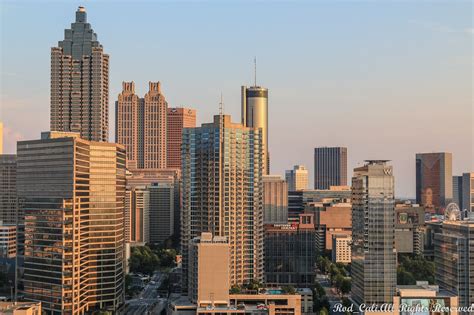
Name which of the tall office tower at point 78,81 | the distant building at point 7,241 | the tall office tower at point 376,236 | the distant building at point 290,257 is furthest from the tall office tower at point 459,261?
the tall office tower at point 78,81

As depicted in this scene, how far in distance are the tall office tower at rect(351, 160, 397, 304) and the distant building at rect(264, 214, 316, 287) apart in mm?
25638

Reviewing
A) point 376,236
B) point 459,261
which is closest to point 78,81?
point 376,236

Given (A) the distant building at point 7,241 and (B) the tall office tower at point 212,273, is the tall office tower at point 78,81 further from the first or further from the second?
(B) the tall office tower at point 212,273

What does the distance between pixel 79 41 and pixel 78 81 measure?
33.9 ft

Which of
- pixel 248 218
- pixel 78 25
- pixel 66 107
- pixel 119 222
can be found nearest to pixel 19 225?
pixel 119 222

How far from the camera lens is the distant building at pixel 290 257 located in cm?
14875

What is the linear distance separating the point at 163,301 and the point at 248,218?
21.9 metres

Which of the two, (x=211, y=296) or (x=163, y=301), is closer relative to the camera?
(x=211, y=296)

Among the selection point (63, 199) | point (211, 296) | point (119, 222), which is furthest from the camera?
point (119, 222)

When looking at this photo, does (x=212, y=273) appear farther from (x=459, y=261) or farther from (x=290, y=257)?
(x=290, y=257)

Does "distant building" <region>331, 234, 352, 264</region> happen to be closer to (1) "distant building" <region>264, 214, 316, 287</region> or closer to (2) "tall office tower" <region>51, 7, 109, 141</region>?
(1) "distant building" <region>264, 214, 316, 287</region>

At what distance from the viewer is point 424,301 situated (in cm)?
10925

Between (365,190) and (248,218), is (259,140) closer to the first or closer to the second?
(248,218)

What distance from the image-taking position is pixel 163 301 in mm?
138875
